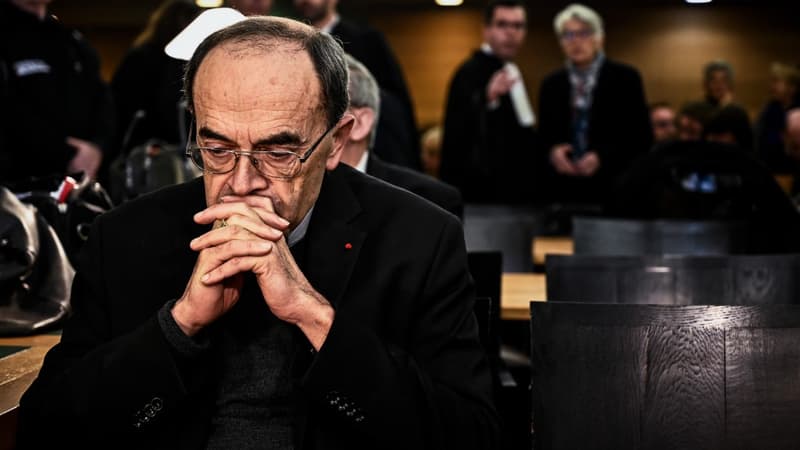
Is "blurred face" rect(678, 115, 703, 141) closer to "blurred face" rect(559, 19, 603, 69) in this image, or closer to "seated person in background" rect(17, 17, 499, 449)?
"blurred face" rect(559, 19, 603, 69)

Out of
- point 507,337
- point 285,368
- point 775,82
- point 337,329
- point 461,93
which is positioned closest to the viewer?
point 337,329

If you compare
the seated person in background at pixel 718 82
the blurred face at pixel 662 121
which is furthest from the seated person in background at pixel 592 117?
the blurred face at pixel 662 121

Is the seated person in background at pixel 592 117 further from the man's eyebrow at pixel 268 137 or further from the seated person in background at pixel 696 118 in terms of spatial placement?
the man's eyebrow at pixel 268 137

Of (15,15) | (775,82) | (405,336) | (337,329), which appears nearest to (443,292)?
(405,336)

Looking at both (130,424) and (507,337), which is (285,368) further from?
(507,337)

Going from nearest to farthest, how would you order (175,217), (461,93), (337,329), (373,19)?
(337,329), (175,217), (461,93), (373,19)

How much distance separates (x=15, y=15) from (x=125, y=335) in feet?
11.7

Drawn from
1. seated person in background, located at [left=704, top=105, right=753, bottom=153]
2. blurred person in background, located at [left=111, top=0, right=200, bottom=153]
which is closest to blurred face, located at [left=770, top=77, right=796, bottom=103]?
seated person in background, located at [left=704, top=105, right=753, bottom=153]

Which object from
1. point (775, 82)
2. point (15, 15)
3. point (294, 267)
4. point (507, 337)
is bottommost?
point (507, 337)

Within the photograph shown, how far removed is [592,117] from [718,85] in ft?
10.1

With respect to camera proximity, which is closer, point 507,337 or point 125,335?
point 125,335

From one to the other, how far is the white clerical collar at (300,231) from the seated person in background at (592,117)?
4692 mm

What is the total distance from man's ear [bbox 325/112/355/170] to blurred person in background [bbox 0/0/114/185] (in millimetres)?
3054

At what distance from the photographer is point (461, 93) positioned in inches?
273
